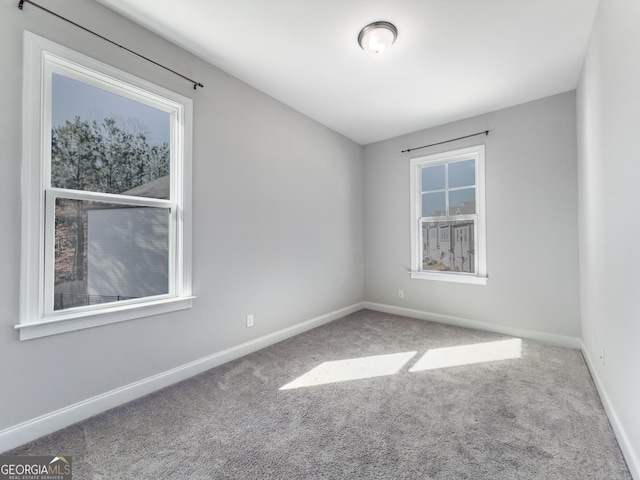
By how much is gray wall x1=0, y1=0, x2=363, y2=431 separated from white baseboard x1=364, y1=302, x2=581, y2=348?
60 centimetres

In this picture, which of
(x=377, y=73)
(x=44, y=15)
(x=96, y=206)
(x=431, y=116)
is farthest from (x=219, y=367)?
(x=431, y=116)

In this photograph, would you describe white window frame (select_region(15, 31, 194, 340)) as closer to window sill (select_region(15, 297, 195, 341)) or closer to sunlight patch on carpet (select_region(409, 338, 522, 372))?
window sill (select_region(15, 297, 195, 341))

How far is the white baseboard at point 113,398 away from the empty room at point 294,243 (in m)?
0.01

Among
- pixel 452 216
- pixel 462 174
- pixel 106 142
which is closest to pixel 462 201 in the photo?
pixel 452 216

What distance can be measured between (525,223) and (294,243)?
9.02 feet

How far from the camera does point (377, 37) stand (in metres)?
2.12

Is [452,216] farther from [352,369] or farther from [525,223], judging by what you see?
[352,369]

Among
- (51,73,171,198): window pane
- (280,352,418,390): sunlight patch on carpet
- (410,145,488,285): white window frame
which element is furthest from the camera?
(410,145,488,285): white window frame

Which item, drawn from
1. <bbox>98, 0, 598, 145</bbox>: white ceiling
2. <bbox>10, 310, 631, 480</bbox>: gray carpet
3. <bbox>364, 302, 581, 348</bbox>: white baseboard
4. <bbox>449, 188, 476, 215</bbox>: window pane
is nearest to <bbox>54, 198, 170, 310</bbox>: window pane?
<bbox>10, 310, 631, 480</bbox>: gray carpet

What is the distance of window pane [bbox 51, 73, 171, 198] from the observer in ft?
5.90

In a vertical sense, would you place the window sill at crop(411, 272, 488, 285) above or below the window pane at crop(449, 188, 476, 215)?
below

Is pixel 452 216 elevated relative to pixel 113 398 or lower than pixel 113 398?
elevated

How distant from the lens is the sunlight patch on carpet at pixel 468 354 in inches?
102

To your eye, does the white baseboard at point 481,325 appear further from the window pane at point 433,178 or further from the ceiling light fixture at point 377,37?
the ceiling light fixture at point 377,37
